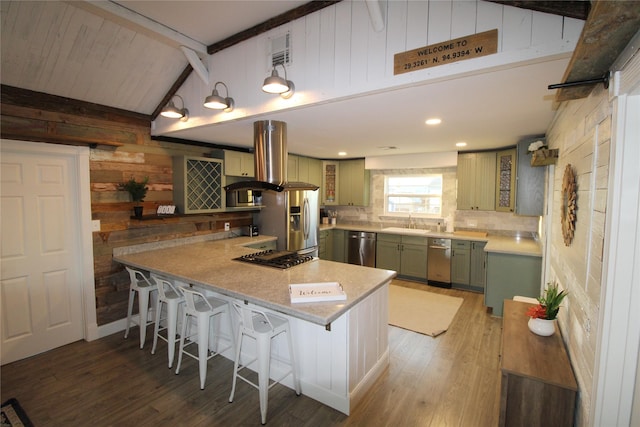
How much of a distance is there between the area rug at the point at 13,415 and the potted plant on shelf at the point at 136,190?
1860 millimetres

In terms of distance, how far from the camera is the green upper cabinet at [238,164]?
4.30 m

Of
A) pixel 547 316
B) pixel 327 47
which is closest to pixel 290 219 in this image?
pixel 327 47

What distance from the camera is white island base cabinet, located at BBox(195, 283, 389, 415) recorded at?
86.1 inches

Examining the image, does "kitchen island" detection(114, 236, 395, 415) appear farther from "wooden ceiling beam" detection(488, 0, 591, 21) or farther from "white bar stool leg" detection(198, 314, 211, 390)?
"wooden ceiling beam" detection(488, 0, 591, 21)

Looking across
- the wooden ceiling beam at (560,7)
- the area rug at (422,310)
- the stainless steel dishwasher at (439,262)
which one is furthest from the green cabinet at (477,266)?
the wooden ceiling beam at (560,7)

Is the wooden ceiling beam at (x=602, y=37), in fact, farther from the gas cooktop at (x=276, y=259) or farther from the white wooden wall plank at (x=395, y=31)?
the gas cooktop at (x=276, y=259)

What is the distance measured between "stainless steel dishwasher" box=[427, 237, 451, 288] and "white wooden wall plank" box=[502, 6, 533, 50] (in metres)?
3.76

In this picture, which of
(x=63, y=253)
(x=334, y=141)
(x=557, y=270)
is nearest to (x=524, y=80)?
(x=557, y=270)

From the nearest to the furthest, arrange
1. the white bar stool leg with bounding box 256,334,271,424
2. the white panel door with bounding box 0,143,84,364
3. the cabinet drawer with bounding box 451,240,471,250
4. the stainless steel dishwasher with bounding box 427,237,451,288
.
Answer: the white bar stool leg with bounding box 256,334,271,424, the white panel door with bounding box 0,143,84,364, the cabinet drawer with bounding box 451,240,471,250, the stainless steel dishwasher with bounding box 427,237,451,288

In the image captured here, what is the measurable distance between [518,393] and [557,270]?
1.24m

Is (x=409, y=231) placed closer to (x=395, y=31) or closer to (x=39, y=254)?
(x=395, y=31)

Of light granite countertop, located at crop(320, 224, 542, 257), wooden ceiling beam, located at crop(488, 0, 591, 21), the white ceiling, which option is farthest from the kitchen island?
light granite countertop, located at crop(320, 224, 542, 257)

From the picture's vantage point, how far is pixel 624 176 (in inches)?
45.7

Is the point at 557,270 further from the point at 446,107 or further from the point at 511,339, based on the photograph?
the point at 446,107
